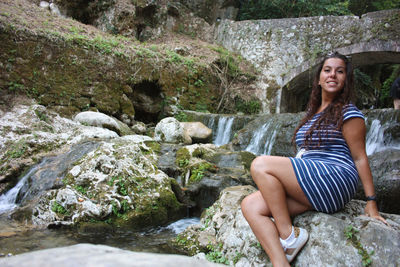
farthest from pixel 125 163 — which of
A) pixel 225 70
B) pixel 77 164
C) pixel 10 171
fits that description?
pixel 225 70

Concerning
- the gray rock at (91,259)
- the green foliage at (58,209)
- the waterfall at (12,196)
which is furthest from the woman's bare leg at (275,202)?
the waterfall at (12,196)

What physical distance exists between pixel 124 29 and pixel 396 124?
10.3 metres

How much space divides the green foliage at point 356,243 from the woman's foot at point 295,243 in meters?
0.26

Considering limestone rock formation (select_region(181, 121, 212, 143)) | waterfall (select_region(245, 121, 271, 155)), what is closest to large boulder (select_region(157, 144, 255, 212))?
waterfall (select_region(245, 121, 271, 155))

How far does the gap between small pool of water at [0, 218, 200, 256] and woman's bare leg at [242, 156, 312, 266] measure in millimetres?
1195

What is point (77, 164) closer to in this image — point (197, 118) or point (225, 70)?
point (197, 118)

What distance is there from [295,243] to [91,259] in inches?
51.9

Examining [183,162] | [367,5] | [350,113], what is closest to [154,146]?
[183,162]

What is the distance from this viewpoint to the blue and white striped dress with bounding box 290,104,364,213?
66.0 inches

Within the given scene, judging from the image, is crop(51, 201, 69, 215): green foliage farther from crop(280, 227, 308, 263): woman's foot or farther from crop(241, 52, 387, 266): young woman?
crop(280, 227, 308, 263): woman's foot

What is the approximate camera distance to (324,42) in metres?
10.1

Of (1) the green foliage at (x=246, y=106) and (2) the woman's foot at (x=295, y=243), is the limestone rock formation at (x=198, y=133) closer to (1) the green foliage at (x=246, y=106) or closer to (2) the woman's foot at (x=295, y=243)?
Result: (1) the green foliage at (x=246, y=106)

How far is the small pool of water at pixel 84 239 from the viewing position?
254cm

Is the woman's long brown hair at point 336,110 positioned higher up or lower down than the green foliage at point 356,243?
higher up
